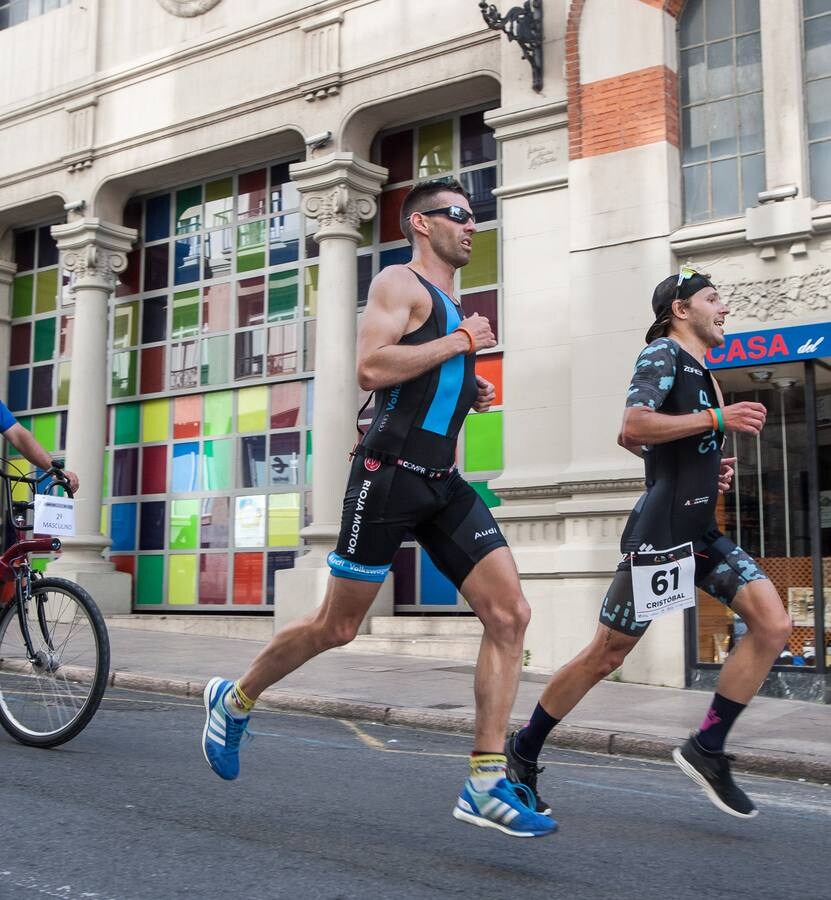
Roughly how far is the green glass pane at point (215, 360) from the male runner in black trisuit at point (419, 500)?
13004 millimetres

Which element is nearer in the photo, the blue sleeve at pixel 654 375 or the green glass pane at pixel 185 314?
→ the blue sleeve at pixel 654 375

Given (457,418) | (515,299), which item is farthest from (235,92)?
(457,418)

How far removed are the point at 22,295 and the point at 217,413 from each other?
5.07 m

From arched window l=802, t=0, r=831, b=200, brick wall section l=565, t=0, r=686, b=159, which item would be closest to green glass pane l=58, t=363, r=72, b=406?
brick wall section l=565, t=0, r=686, b=159

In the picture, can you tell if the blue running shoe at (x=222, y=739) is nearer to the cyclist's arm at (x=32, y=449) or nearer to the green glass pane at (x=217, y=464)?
the cyclist's arm at (x=32, y=449)

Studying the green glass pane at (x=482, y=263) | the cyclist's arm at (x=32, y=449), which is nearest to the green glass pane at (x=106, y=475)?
the green glass pane at (x=482, y=263)

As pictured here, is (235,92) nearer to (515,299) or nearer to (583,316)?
(515,299)

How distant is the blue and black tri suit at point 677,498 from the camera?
471 cm

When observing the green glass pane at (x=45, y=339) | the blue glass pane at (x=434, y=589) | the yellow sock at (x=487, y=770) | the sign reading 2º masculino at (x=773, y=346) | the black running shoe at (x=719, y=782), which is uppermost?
the green glass pane at (x=45, y=339)

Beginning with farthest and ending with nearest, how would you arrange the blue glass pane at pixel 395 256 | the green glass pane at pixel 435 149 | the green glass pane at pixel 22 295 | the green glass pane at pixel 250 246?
the green glass pane at pixel 22 295, the green glass pane at pixel 250 246, the blue glass pane at pixel 395 256, the green glass pane at pixel 435 149

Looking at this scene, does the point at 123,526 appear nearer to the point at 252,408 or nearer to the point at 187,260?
the point at 252,408

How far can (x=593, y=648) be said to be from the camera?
4.73m

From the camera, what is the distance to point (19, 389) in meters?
19.9

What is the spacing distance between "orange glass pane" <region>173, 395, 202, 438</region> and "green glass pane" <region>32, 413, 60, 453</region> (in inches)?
102
